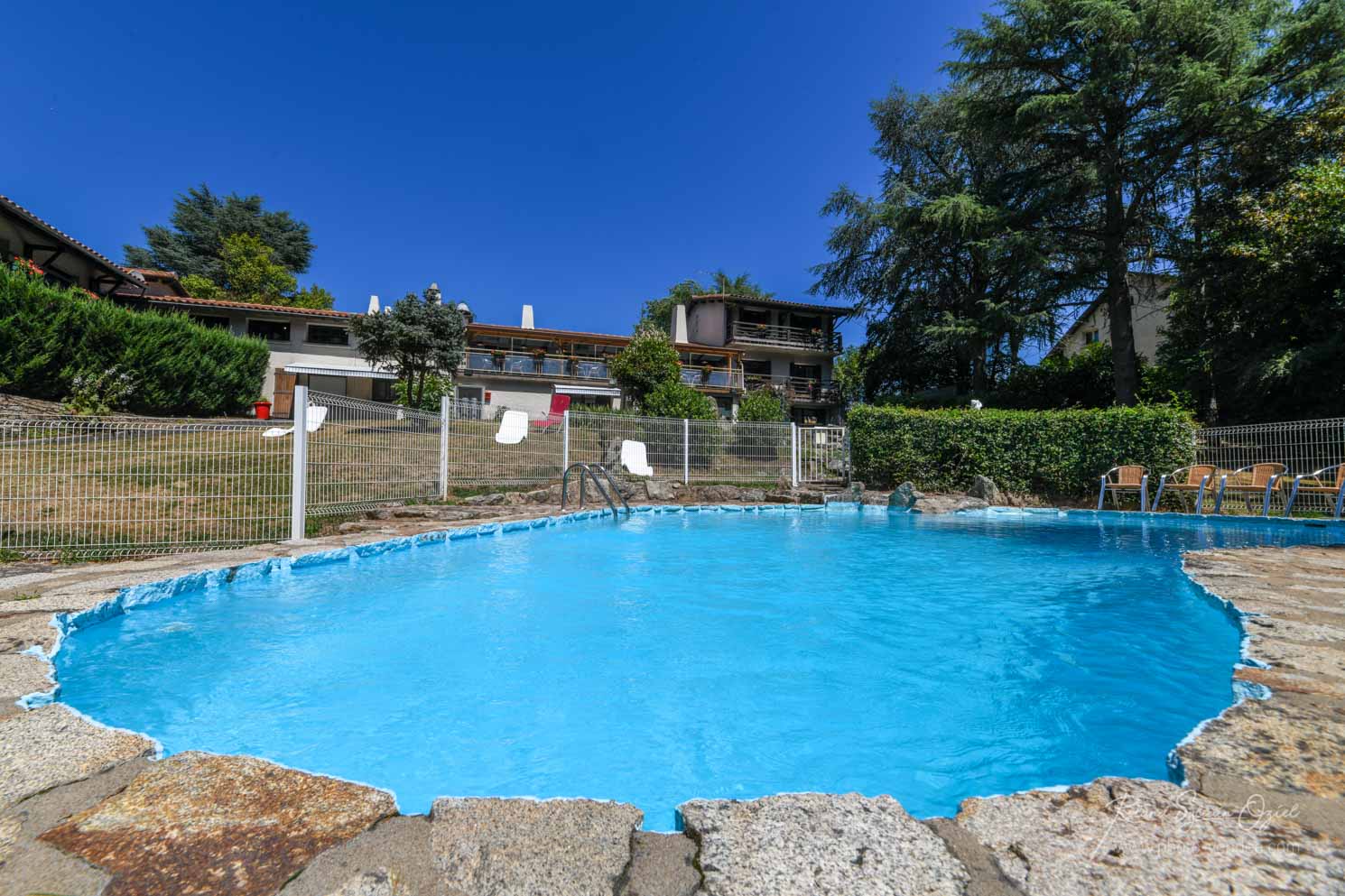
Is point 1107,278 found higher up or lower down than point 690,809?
higher up

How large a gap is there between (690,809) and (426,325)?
17897mm

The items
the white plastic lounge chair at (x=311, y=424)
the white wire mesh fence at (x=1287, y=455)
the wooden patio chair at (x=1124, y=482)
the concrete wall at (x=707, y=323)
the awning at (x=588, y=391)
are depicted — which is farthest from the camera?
the concrete wall at (x=707, y=323)

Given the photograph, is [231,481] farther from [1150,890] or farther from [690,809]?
[1150,890]

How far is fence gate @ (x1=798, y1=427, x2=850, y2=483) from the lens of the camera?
1468 centimetres

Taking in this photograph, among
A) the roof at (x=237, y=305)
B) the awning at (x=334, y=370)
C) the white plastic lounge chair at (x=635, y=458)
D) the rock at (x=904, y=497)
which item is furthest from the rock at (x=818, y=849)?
the roof at (x=237, y=305)

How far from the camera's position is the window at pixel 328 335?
82.4 ft

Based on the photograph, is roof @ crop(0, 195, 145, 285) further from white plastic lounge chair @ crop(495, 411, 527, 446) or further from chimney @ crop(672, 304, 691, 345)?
chimney @ crop(672, 304, 691, 345)

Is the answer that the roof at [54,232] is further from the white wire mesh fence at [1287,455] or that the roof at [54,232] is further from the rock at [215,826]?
the white wire mesh fence at [1287,455]

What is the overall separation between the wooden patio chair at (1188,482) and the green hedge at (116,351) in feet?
76.2

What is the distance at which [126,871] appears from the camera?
3.91 ft

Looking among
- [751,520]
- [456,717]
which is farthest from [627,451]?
[456,717]

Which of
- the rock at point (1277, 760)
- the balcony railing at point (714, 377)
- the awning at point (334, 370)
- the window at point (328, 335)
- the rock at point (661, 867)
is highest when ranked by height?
the window at point (328, 335)

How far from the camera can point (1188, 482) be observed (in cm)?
1051

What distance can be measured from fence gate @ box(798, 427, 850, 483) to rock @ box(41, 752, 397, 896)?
13.8 metres
